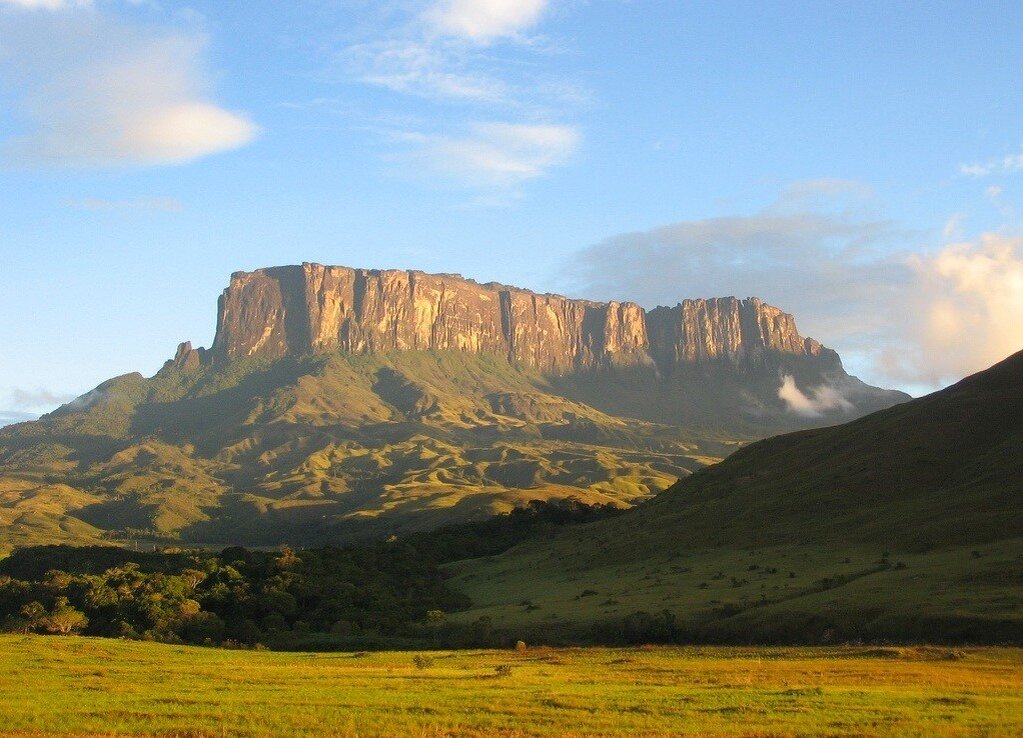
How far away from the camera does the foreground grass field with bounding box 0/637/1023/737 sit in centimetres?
3491

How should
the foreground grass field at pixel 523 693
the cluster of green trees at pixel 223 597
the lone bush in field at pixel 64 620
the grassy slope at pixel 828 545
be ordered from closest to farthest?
1. the foreground grass field at pixel 523 693
2. the grassy slope at pixel 828 545
3. the lone bush in field at pixel 64 620
4. the cluster of green trees at pixel 223 597

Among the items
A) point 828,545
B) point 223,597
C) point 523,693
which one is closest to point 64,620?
point 223,597

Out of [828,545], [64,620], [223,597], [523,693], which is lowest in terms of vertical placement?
[523,693]

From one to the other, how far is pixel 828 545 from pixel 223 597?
52.3 meters

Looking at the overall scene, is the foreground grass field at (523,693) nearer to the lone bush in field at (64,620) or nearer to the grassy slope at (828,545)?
the grassy slope at (828,545)

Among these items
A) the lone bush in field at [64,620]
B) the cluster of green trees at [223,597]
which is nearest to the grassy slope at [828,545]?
the cluster of green trees at [223,597]

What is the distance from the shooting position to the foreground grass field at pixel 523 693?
A: 34906mm

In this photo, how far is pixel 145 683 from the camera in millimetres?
45500

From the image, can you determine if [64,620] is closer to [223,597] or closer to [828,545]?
[223,597]

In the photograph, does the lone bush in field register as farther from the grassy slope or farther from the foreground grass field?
the grassy slope

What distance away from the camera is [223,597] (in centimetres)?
8319

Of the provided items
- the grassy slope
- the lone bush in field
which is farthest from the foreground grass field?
the lone bush in field

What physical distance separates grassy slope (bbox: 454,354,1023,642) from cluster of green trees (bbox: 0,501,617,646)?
27.3 ft

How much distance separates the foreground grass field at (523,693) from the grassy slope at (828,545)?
9.47 metres
